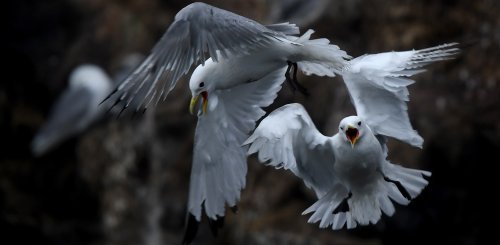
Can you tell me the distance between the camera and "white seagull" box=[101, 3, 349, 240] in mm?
2682

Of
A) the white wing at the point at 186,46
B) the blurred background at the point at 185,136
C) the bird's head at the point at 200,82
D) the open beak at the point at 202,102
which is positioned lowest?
the blurred background at the point at 185,136

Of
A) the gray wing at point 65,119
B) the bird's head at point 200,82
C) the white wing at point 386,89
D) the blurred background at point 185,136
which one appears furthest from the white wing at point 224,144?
the gray wing at point 65,119

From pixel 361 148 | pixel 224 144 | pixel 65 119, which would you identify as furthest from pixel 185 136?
pixel 361 148

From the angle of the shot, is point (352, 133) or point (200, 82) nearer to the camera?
point (352, 133)

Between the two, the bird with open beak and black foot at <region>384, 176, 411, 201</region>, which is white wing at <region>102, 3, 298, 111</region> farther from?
black foot at <region>384, 176, 411, 201</region>

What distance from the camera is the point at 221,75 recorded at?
298 centimetres

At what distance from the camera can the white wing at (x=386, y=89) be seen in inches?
114

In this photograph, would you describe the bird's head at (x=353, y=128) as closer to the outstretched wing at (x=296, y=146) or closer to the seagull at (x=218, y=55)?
the outstretched wing at (x=296, y=146)

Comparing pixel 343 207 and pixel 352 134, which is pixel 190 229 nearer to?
pixel 343 207

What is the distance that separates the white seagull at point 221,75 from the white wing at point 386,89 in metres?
0.09

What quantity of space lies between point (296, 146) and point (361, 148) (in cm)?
22

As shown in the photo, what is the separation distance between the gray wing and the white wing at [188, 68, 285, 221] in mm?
3117

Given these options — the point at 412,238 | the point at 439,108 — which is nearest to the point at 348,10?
the point at 439,108

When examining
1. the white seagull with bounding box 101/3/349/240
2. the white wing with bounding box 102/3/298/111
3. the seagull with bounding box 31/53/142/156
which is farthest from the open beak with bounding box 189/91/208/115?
the seagull with bounding box 31/53/142/156
